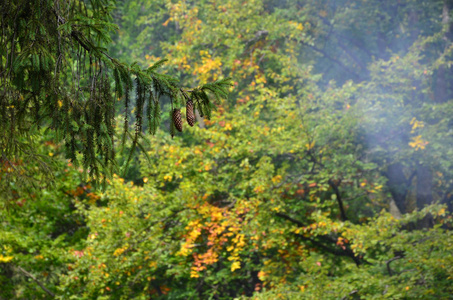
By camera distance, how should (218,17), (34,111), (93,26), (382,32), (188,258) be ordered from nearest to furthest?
(93,26), (34,111), (188,258), (218,17), (382,32)

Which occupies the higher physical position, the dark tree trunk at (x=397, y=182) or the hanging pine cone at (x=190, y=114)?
the dark tree trunk at (x=397, y=182)

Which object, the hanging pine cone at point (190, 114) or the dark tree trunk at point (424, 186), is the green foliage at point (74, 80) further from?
the dark tree trunk at point (424, 186)

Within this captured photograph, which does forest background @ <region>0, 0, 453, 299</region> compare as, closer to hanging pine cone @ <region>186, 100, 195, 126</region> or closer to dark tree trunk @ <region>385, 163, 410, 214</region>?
dark tree trunk @ <region>385, 163, 410, 214</region>

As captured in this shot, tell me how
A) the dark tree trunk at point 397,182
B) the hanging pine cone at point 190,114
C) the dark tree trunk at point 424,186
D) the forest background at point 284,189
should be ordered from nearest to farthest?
the hanging pine cone at point 190,114
the forest background at point 284,189
the dark tree trunk at point 424,186
the dark tree trunk at point 397,182

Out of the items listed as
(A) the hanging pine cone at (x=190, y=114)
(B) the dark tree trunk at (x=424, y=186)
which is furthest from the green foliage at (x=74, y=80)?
(B) the dark tree trunk at (x=424, y=186)

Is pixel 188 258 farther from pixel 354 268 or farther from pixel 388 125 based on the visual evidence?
pixel 388 125

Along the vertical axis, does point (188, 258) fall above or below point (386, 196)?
below

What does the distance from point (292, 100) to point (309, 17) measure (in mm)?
4197

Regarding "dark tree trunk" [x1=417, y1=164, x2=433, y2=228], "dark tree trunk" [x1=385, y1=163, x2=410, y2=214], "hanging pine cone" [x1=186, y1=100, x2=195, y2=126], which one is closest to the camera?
"hanging pine cone" [x1=186, y1=100, x2=195, y2=126]

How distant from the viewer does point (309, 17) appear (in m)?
12.4

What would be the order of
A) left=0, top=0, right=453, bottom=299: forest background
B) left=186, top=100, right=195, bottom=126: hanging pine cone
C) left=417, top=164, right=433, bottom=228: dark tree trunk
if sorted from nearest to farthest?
1. left=186, top=100, right=195, bottom=126: hanging pine cone
2. left=0, top=0, right=453, bottom=299: forest background
3. left=417, top=164, right=433, bottom=228: dark tree trunk

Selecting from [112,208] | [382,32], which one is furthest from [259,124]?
[382,32]

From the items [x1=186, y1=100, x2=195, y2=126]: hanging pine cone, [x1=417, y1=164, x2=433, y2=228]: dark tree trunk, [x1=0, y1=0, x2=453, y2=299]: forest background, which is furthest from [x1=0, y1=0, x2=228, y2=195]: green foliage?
[x1=417, y1=164, x2=433, y2=228]: dark tree trunk

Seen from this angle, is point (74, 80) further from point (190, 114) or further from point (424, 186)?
point (424, 186)
